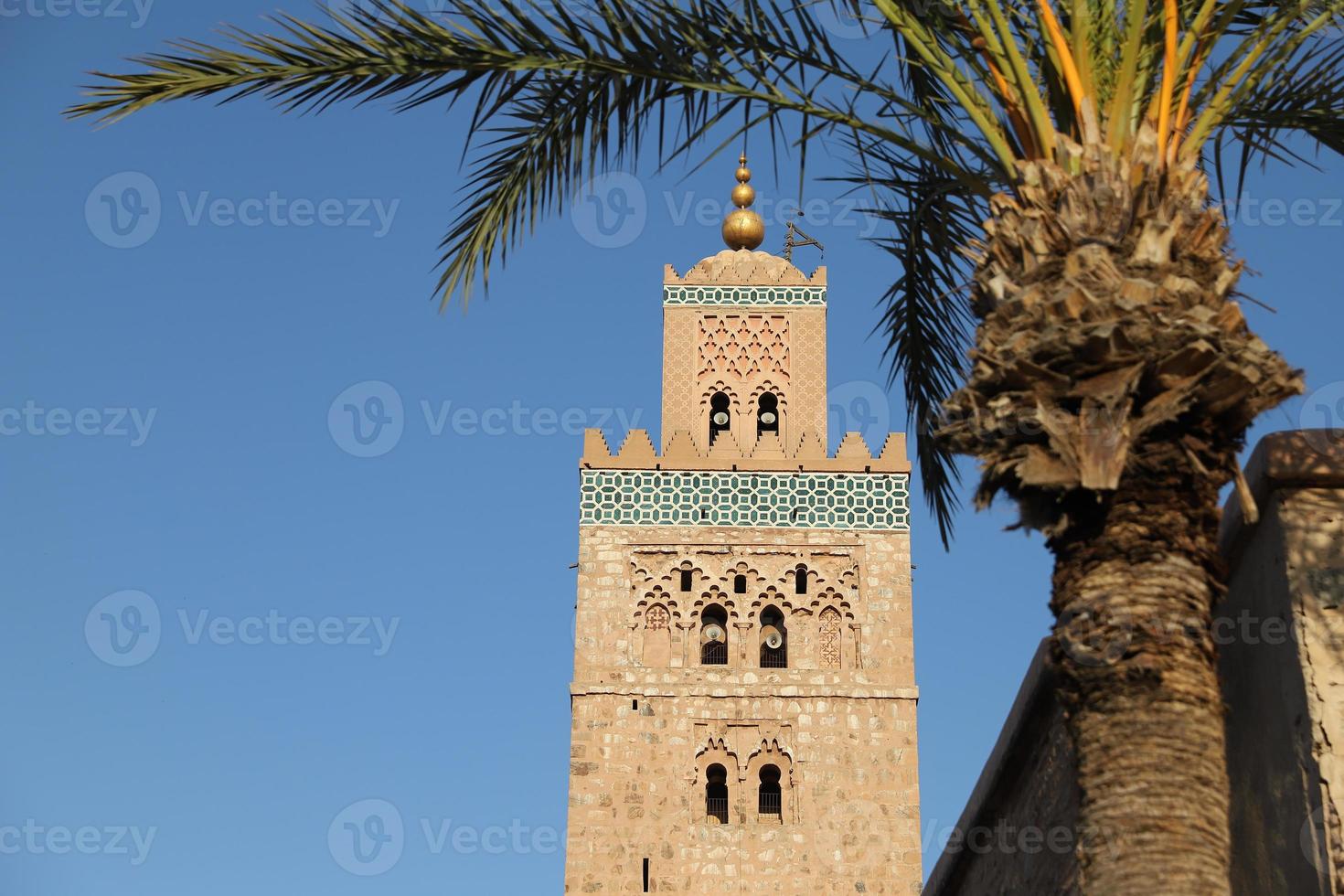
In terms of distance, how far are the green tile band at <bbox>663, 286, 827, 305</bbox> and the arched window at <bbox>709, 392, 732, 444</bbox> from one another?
4.54 ft

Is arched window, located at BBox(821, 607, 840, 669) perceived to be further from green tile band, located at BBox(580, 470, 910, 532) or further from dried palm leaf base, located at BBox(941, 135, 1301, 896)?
dried palm leaf base, located at BBox(941, 135, 1301, 896)

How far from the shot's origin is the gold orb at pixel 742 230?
1110 inches

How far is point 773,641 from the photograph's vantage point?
25328mm

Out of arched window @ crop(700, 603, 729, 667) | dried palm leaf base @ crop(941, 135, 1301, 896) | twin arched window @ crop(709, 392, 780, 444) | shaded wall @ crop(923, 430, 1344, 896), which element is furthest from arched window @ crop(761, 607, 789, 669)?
dried palm leaf base @ crop(941, 135, 1301, 896)

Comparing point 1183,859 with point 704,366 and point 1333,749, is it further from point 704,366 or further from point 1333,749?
point 704,366

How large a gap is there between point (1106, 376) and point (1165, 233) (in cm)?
51

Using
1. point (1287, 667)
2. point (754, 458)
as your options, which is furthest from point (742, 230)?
point (1287, 667)

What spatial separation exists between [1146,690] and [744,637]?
1983 cm

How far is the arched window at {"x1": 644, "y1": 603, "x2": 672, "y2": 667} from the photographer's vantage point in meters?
25.0

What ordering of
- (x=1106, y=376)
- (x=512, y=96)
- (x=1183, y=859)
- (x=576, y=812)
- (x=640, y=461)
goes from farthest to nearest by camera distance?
(x=640, y=461), (x=576, y=812), (x=512, y=96), (x=1106, y=376), (x=1183, y=859)

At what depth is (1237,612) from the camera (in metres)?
7.84

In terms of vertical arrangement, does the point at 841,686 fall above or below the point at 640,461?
below

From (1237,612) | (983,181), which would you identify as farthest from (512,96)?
(1237,612)

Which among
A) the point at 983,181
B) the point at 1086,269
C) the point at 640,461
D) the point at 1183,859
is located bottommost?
the point at 1183,859
